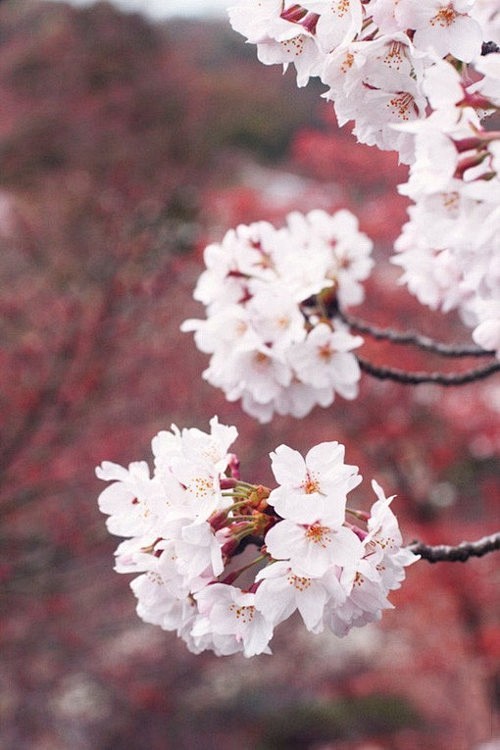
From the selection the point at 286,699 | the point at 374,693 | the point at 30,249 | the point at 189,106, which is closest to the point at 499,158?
the point at 30,249

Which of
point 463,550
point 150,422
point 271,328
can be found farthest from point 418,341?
point 150,422

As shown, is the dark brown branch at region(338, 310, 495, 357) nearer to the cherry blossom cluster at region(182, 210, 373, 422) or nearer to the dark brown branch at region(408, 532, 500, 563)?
the cherry blossom cluster at region(182, 210, 373, 422)

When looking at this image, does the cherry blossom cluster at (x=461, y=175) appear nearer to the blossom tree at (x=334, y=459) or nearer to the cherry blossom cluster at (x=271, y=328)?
the blossom tree at (x=334, y=459)

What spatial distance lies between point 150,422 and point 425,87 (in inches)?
136

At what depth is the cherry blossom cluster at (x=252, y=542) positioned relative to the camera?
78cm

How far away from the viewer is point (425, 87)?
669mm

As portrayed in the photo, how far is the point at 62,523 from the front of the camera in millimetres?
3502

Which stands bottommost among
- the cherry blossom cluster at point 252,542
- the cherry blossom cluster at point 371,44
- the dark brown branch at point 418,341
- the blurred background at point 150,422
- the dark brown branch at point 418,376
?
the cherry blossom cluster at point 252,542

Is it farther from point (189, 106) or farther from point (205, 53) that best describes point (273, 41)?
point (205, 53)

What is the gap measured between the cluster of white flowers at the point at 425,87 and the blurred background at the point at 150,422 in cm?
224

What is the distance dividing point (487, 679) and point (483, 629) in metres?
0.52

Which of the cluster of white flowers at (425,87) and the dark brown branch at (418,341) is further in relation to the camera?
the dark brown branch at (418,341)

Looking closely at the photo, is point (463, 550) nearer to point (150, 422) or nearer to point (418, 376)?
point (418, 376)

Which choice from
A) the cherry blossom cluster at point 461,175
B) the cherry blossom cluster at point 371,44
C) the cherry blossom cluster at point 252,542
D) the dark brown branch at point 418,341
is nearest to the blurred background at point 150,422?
the dark brown branch at point 418,341
